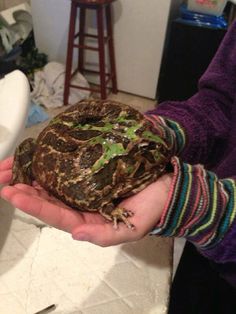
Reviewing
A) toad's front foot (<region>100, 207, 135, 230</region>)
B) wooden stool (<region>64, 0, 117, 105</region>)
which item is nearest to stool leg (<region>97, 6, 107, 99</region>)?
wooden stool (<region>64, 0, 117, 105</region>)

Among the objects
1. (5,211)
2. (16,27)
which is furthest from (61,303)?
(16,27)

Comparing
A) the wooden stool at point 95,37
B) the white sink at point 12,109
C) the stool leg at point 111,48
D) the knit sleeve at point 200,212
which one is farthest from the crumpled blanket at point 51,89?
the knit sleeve at point 200,212

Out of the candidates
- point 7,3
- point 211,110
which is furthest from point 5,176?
point 7,3

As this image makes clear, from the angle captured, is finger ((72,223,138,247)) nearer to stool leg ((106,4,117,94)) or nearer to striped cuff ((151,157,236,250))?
striped cuff ((151,157,236,250))

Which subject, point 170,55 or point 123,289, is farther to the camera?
point 170,55

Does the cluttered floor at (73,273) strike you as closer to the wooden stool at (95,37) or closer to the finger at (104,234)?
the finger at (104,234)

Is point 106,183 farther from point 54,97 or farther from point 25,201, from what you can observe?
point 54,97

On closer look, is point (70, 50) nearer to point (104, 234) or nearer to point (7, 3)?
point (7, 3)
